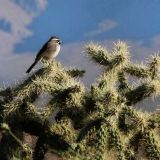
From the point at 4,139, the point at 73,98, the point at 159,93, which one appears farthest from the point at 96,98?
the point at 4,139

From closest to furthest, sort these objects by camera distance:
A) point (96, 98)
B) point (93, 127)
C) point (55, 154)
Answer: point (93, 127)
point (96, 98)
point (55, 154)

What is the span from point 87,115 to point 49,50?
93.5 inches

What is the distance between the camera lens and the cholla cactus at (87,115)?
7.93 metres

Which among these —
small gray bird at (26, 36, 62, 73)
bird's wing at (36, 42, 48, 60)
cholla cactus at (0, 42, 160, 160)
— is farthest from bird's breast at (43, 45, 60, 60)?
cholla cactus at (0, 42, 160, 160)

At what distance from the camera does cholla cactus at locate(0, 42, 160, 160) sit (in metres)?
7.93

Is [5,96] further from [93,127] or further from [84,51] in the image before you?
[93,127]

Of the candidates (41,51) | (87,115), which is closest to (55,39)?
(41,51)

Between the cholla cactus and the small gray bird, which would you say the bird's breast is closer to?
the small gray bird

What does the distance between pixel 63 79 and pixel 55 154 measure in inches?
47.9

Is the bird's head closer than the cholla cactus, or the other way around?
the cholla cactus

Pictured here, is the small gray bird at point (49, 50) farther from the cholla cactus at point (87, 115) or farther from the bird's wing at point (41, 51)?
the cholla cactus at point (87, 115)

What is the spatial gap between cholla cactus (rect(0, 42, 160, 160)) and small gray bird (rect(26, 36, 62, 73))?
1.11 meters

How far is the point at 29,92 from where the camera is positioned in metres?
8.64

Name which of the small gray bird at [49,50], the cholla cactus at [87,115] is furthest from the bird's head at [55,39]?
the cholla cactus at [87,115]
